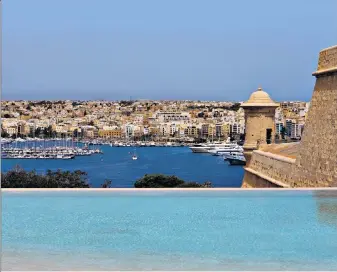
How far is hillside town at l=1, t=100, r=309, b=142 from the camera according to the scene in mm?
58844

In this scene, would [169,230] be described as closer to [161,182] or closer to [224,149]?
[161,182]

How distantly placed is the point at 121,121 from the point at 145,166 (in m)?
22.0

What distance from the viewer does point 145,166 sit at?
4319 centimetres

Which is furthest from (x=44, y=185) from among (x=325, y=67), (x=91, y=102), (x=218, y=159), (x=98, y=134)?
(x=91, y=102)

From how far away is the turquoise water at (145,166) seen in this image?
35938mm

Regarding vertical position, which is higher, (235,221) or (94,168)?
(235,221)

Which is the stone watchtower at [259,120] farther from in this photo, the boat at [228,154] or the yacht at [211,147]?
the yacht at [211,147]

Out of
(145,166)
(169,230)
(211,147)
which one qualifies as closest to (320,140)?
(169,230)

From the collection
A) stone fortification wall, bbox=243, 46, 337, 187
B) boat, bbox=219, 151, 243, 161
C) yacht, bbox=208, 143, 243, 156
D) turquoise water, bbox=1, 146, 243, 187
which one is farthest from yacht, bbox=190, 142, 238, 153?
stone fortification wall, bbox=243, 46, 337, 187

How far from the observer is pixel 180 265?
3666 mm

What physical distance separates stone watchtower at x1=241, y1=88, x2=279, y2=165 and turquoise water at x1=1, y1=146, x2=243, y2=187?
743 inches

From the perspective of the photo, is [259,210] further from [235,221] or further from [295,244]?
[295,244]

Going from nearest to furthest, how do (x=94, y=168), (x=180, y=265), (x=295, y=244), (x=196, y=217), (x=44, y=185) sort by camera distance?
(x=180, y=265) → (x=295, y=244) → (x=196, y=217) → (x=44, y=185) → (x=94, y=168)

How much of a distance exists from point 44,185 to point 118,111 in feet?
171
